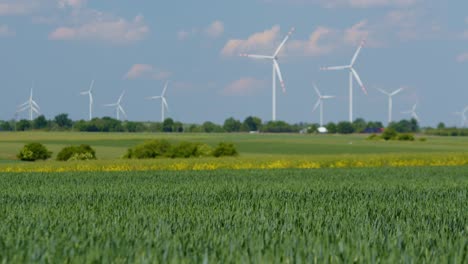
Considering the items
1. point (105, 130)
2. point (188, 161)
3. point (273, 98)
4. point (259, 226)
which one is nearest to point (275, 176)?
point (188, 161)

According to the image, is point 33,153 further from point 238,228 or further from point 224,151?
point 238,228

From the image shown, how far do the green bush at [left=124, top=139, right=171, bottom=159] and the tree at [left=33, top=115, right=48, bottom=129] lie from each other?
357 ft

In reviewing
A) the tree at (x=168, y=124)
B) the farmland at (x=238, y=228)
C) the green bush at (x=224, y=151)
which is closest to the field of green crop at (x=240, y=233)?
the farmland at (x=238, y=228)

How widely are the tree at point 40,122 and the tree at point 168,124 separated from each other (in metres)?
29.3

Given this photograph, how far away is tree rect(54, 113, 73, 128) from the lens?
7071 inches

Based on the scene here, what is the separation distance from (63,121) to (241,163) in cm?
13185

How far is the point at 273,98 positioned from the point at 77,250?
4163 inches

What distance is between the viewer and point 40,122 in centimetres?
17825

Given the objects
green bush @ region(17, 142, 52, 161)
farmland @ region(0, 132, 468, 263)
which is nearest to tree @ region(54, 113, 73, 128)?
green bush @ region(17, 142, 52, 161)

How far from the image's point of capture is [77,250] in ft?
33.5

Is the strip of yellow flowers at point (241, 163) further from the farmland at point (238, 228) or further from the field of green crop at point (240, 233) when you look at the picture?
the field of green crop at point (240, 233)

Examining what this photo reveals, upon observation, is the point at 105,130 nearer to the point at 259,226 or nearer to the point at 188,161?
the point at 188,161

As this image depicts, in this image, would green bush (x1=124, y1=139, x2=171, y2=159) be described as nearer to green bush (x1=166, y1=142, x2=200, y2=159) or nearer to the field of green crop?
green bush (x1=166, y1=142, x2=200, y2=159)

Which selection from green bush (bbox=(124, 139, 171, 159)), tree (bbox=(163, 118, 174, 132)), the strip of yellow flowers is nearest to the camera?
the strip of yellow flowers
